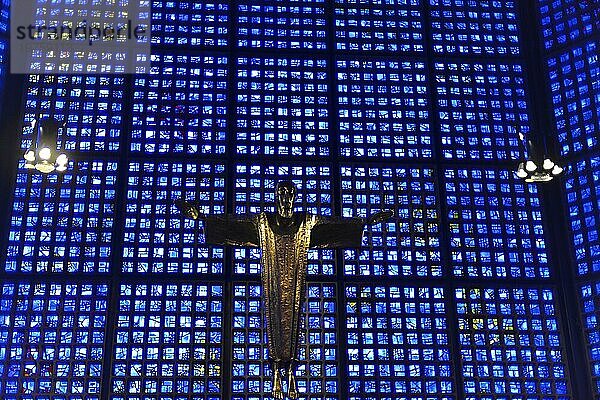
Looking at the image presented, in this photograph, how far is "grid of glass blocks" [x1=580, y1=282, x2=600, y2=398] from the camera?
10609 millimetres

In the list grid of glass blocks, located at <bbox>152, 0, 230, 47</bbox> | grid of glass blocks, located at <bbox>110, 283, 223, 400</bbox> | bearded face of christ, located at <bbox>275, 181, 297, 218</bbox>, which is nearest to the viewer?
bearded face of christ, located at <bbox>275, 181, 297, 218</bbox>

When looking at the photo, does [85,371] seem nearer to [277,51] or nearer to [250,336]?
[250,336]

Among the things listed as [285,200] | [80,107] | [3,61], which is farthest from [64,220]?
[285,200]

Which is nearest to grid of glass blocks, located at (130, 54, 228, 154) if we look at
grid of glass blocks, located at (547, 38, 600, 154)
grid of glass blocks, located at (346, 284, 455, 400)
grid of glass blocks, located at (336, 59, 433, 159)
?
grid of glass blocks, located at (336, 59, 433, 159)

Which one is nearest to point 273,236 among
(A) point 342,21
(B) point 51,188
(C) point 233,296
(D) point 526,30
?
(C) point 233,296

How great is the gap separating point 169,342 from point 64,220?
2138 millimetres

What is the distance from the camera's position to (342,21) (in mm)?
12766

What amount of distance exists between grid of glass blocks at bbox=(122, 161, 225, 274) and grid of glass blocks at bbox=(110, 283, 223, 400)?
0.99 feet

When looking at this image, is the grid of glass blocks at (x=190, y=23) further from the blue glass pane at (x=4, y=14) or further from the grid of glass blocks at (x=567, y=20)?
the grid of glass blocks at (x=567, y=20)

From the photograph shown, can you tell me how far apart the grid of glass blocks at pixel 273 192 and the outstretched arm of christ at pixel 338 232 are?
1501 millimetres

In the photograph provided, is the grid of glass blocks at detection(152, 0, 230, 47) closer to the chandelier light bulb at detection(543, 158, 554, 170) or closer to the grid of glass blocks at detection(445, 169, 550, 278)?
the grid of glass blocks at detection(445, 169, 550, 278)

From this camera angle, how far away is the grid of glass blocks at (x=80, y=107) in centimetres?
1158

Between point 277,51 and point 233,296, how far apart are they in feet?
12.3

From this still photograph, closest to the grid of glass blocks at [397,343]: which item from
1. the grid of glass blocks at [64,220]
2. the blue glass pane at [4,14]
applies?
the grid of glass blocks at [64,220]
